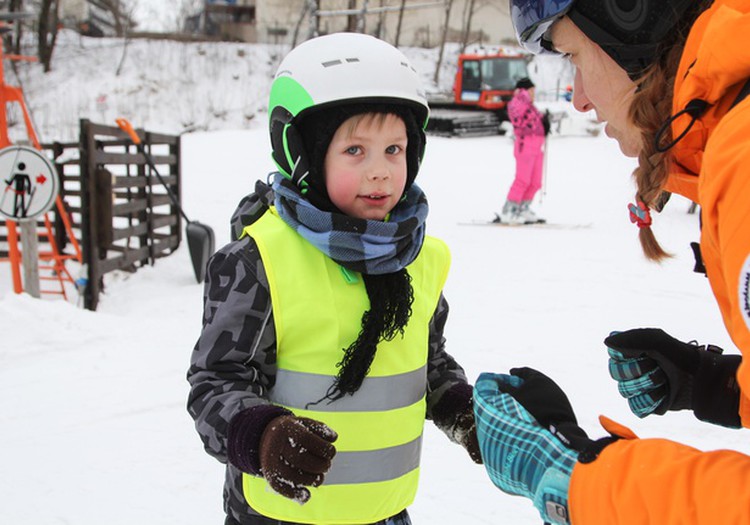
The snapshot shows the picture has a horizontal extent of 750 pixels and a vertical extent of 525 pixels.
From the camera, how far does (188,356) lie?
4.84 m

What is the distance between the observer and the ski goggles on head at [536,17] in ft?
4.20

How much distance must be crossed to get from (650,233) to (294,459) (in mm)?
897

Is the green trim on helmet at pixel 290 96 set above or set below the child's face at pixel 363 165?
above

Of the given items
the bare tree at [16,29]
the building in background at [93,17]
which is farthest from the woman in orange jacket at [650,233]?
the building in background at [93,17]

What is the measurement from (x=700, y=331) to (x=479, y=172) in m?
10.2

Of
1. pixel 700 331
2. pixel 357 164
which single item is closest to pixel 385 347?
pixel 357 164

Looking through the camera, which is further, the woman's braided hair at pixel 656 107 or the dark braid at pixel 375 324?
the dark braid at pixel 375 324

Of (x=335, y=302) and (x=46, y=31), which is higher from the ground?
(x=335, y=302)

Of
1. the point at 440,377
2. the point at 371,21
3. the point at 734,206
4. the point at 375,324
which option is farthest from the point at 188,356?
the point at 371,21

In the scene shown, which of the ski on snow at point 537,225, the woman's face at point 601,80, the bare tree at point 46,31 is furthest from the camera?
the bare tree at point 46,31

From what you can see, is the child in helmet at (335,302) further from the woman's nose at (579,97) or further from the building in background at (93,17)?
the building in background at (93,17)

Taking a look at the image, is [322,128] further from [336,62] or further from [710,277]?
[710,277]

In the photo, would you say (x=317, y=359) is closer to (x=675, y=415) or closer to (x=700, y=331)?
(x=675, y=415)

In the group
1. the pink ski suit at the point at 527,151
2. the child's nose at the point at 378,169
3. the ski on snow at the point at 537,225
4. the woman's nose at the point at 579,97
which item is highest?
the woman's nose at the point at 579,97
